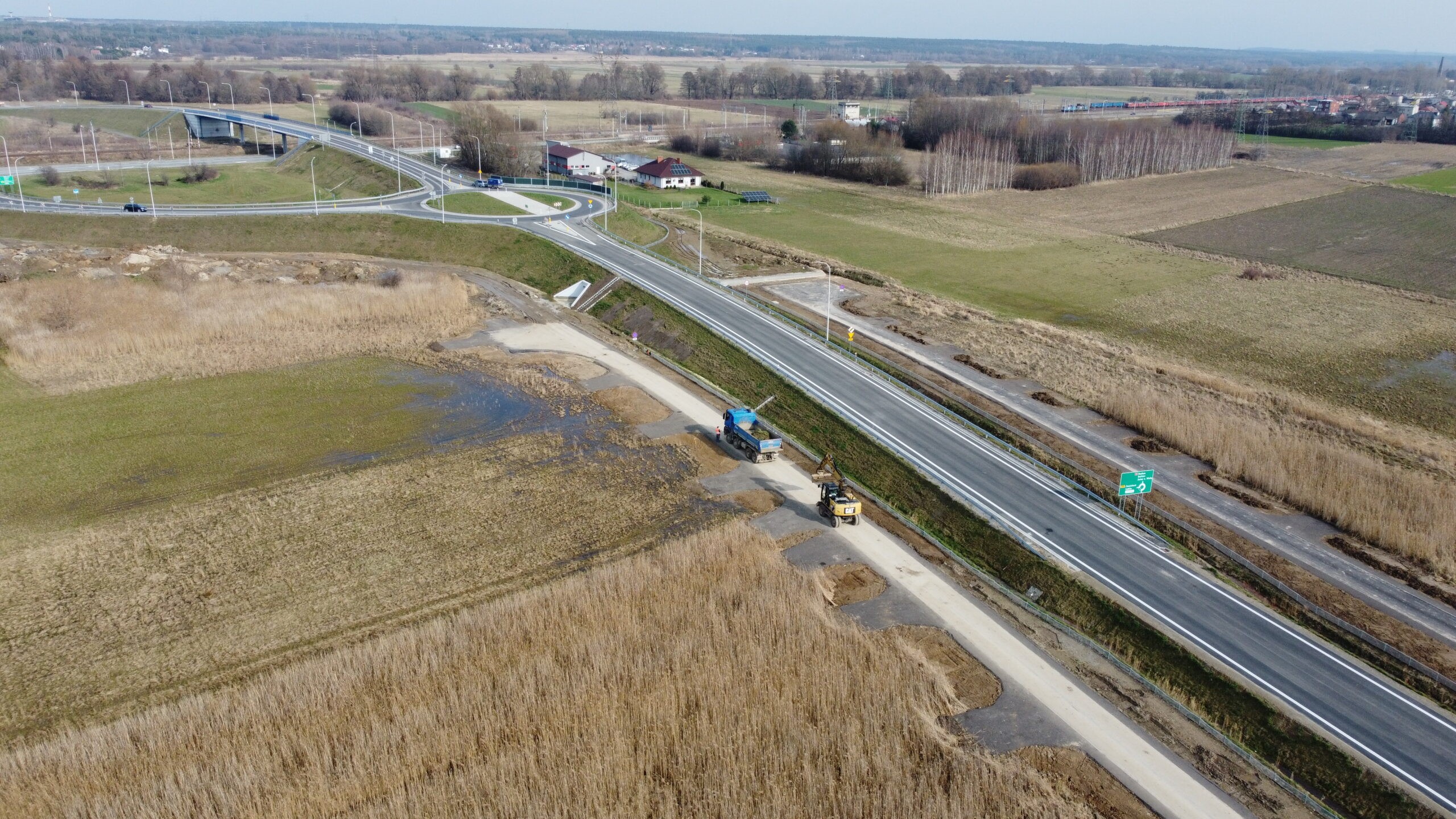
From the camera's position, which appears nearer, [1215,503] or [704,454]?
[1215,503]

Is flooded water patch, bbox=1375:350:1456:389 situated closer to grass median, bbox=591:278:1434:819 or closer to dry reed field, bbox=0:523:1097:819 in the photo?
grass median, bbox=591:278:1434:819

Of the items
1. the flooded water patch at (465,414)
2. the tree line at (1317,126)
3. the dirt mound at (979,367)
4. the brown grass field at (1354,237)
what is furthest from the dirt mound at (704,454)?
the tree line at (1317,126)

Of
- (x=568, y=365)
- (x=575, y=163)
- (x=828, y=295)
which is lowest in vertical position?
(x=568, y=365)

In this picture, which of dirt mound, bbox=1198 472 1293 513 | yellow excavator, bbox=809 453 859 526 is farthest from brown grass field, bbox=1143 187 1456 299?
yellow excavator, bbox=809 453 859 526

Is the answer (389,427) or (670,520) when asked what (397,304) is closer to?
(389,427)

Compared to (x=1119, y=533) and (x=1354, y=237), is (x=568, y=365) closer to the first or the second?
(x=1119, y=533)

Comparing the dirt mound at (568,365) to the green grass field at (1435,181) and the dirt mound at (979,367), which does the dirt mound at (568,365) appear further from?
the green grass field at (1435,181)


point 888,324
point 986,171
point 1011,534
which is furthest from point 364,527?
point 986,171

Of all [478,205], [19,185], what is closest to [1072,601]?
[478,205]
